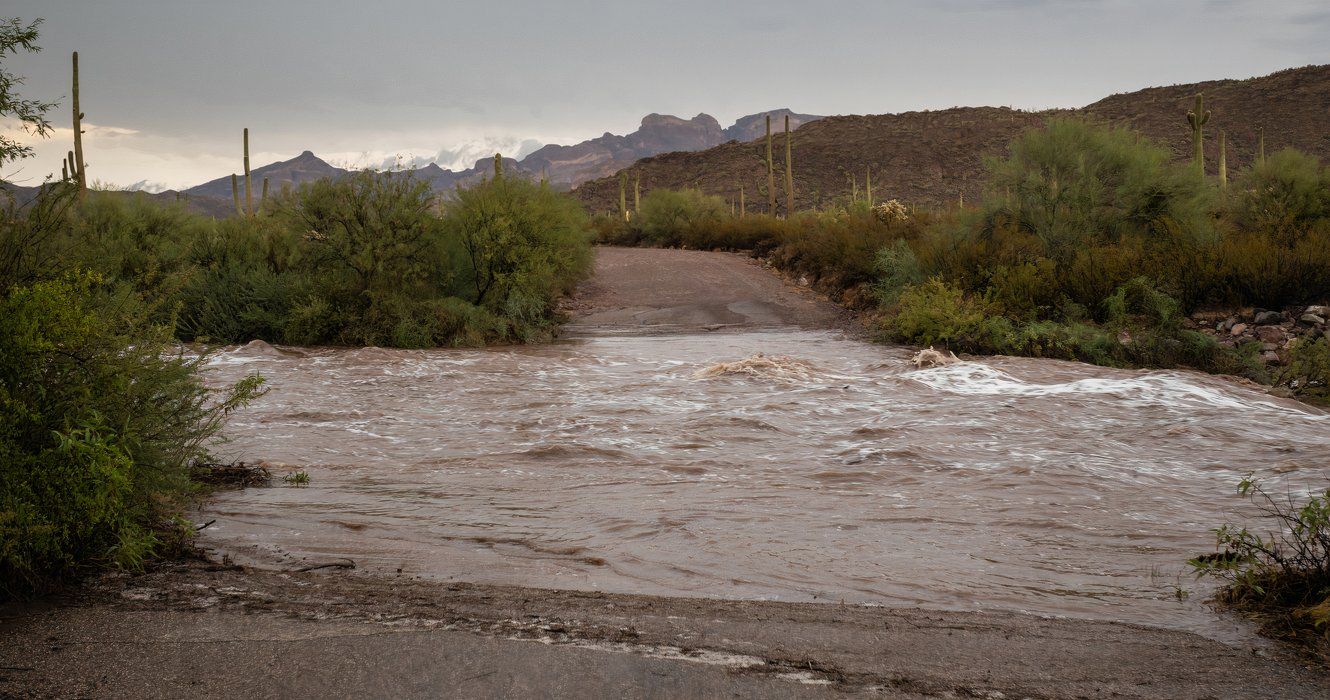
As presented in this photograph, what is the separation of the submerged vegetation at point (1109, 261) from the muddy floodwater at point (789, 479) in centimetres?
130

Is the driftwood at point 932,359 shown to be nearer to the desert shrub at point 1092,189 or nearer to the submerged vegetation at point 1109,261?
the submerged vegetation at point 1109,261

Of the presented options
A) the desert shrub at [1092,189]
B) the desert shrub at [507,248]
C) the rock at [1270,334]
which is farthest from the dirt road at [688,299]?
the rock at [1270,334]

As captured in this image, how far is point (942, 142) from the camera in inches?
3499

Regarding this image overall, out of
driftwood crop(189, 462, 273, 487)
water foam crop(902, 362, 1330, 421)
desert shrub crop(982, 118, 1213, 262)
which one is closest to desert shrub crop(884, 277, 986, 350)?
water foam crop(902, 362, 1330, 421)

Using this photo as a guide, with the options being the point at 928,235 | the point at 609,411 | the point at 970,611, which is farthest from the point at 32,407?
the point at 928,235

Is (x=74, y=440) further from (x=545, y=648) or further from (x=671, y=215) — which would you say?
(x=671, y=215)

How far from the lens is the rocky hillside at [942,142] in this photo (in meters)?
71.9

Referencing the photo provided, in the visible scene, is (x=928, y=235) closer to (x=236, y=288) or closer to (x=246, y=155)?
(x=236, y=288)

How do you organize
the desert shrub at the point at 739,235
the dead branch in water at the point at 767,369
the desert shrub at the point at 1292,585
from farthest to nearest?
the desert shrub at the point at 739,235 < the dead branch in water at the point at 767,369 < the desert shrub at the point at 1292,585

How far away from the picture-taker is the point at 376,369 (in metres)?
14.7

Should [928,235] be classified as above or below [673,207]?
below

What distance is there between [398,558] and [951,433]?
6.12 metres

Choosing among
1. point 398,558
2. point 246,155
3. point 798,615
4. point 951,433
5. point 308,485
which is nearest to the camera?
point 798,615

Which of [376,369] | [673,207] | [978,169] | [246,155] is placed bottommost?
[376,369]
